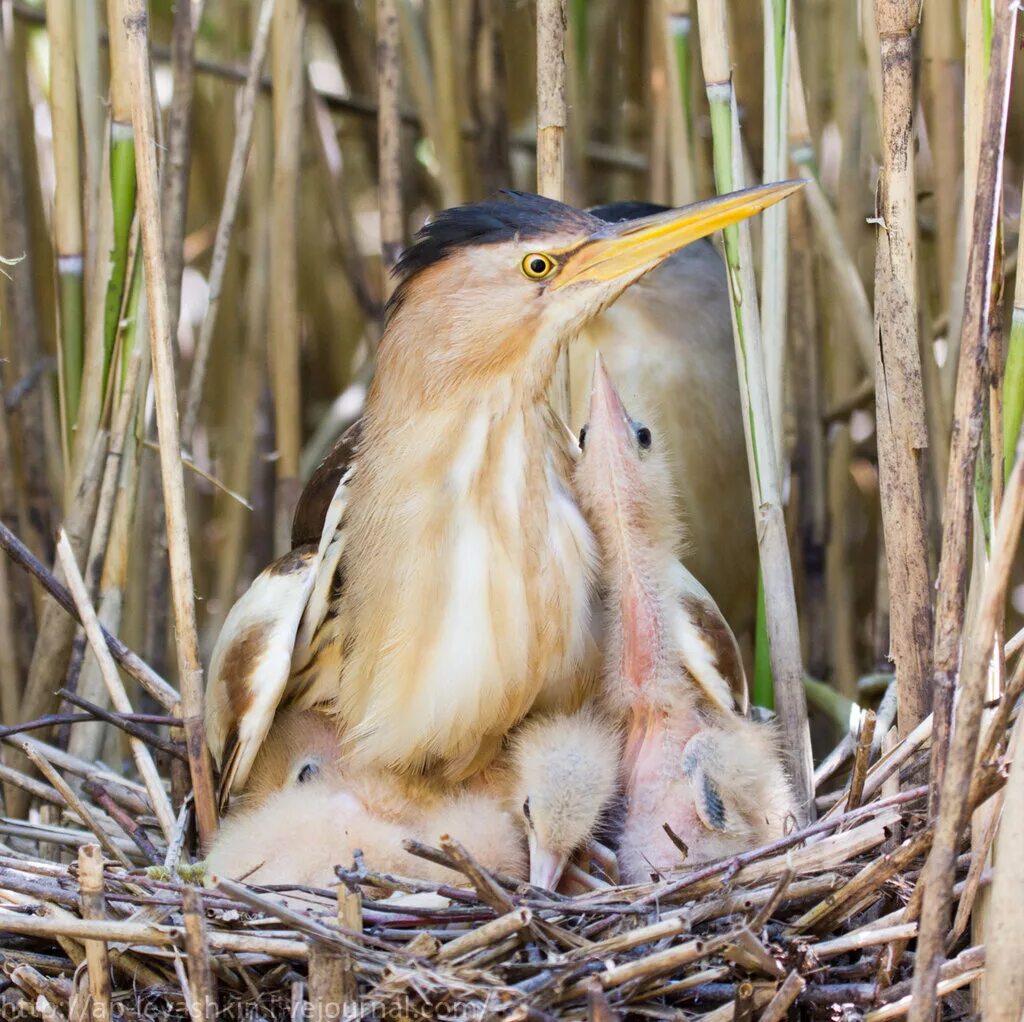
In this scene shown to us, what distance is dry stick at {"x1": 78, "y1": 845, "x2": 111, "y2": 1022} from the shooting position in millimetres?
1417

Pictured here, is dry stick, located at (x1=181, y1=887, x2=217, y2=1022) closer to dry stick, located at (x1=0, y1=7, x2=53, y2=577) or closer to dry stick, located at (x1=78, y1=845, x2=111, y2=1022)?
dry stick, located at (x1=78, y1=845, x2=111, y2=1022)

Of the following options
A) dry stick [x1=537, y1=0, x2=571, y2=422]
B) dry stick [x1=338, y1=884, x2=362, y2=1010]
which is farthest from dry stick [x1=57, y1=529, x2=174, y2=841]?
dry stick [x1=537, y1=0, x2=571, y2=422]

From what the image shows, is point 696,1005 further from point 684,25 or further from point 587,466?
point 684,25

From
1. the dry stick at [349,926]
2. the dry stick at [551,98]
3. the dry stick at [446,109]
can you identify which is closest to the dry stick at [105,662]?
the dry stick at [349,926]

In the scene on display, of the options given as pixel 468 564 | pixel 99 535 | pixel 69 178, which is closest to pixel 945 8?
pixel 468 564

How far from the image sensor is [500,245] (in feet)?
5.93

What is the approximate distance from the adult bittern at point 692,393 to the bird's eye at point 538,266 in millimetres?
696

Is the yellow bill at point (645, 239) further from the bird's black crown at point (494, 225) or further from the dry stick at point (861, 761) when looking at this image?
the dry stick at point (861, 761)

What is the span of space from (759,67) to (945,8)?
32.3 inches

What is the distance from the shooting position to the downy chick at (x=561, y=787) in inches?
69.4

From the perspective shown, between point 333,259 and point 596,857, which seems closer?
point 596,857

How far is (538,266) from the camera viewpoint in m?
1.80

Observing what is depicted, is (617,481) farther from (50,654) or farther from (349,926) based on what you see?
(50,654)

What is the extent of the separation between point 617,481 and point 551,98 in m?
0.51
